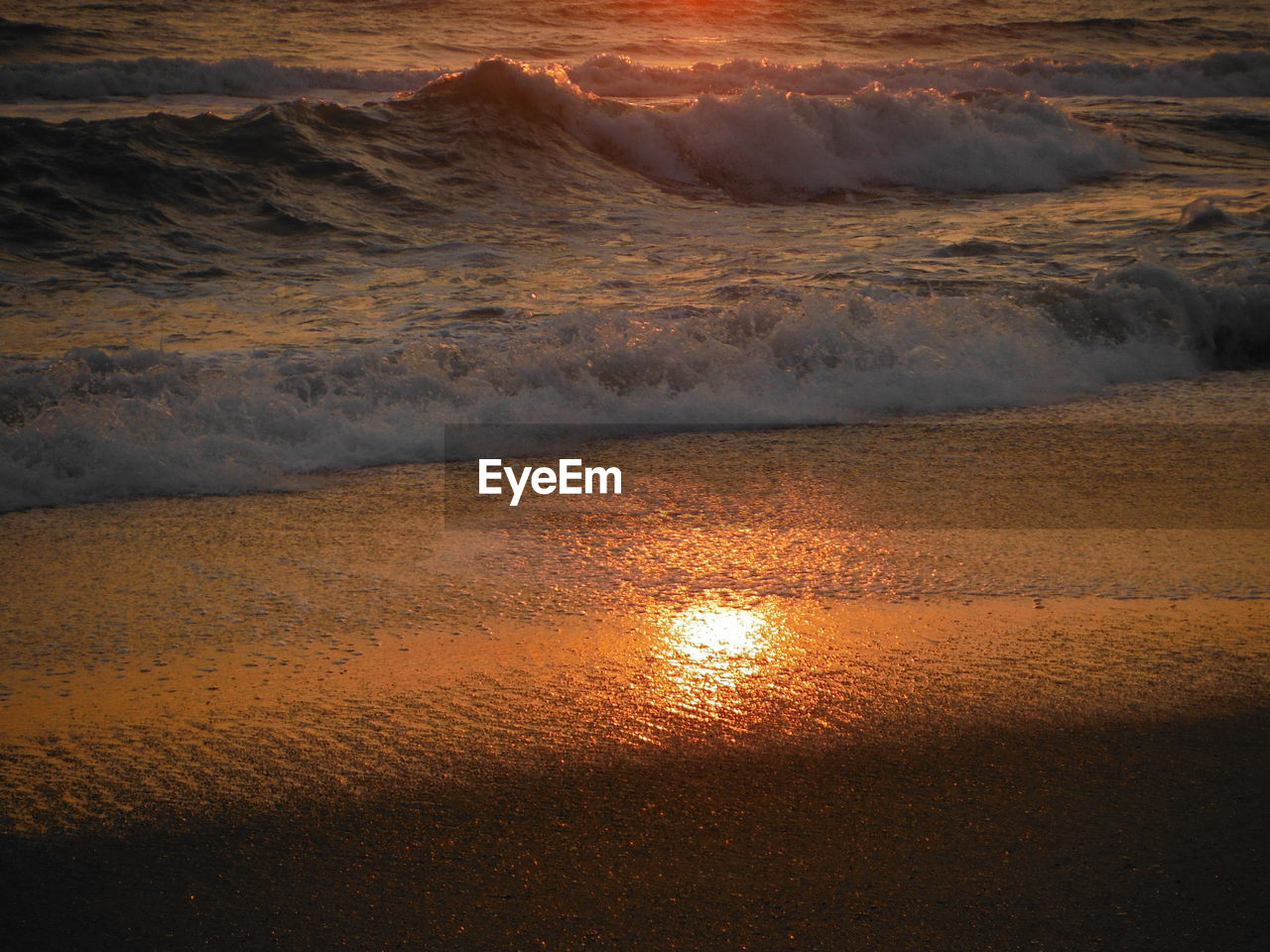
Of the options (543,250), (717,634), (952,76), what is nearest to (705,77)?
(952,76)

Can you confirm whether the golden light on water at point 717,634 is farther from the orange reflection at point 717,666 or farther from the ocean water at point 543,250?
the ocean water at point 543,250

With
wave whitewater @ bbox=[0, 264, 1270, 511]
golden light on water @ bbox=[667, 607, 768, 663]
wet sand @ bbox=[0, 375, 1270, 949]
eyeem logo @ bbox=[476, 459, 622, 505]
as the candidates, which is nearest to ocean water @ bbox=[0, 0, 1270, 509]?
wave whitewater @ bbox=[0, 264, 1270, 511]

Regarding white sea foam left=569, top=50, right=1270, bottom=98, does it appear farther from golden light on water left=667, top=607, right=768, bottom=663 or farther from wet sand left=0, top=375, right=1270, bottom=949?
Result: golden light on water left=667, top=607, right=768, bottom=663

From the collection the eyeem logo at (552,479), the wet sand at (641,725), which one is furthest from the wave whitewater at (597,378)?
the wet sand at (641,725)

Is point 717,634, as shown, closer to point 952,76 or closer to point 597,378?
point 597,378

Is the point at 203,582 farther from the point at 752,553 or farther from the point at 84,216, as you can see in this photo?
the point at 84,216
